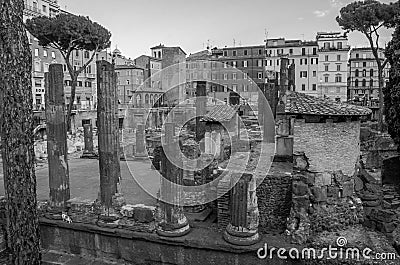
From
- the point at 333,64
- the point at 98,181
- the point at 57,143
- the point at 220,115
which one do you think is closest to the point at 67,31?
the point at 220,115

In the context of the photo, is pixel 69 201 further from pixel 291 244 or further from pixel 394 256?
pixel 394 256

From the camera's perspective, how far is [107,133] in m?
7.51

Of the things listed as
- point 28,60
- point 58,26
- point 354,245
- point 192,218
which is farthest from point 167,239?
point 58,26

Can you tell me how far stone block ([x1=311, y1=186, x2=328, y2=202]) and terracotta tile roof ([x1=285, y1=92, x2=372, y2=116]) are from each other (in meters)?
1.71

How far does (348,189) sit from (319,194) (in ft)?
2.37

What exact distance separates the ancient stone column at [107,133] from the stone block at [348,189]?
5.24 meters

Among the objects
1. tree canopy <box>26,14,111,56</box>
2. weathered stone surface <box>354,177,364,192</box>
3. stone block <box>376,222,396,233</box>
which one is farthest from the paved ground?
tree canopy <box>26,14,111,56</box>

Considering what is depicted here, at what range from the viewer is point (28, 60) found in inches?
202

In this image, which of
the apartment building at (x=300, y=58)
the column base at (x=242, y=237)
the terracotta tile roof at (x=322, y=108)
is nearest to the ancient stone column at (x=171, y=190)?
the column base at (x=242, y=237)

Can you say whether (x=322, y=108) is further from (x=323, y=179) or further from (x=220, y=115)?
(x=220, y=115)

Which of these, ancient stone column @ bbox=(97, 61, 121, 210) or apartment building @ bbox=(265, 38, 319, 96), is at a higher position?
apartment building @ bbox=(265, 38, 319, 96)

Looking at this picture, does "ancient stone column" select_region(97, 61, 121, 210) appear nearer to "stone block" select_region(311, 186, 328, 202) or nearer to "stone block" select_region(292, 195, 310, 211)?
"stone block" select_region(292, 195, 310, 211)

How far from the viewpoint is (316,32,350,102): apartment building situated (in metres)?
41.2

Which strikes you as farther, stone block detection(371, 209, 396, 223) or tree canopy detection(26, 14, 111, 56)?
tree canopy detection(26, 14, 111, 56)
